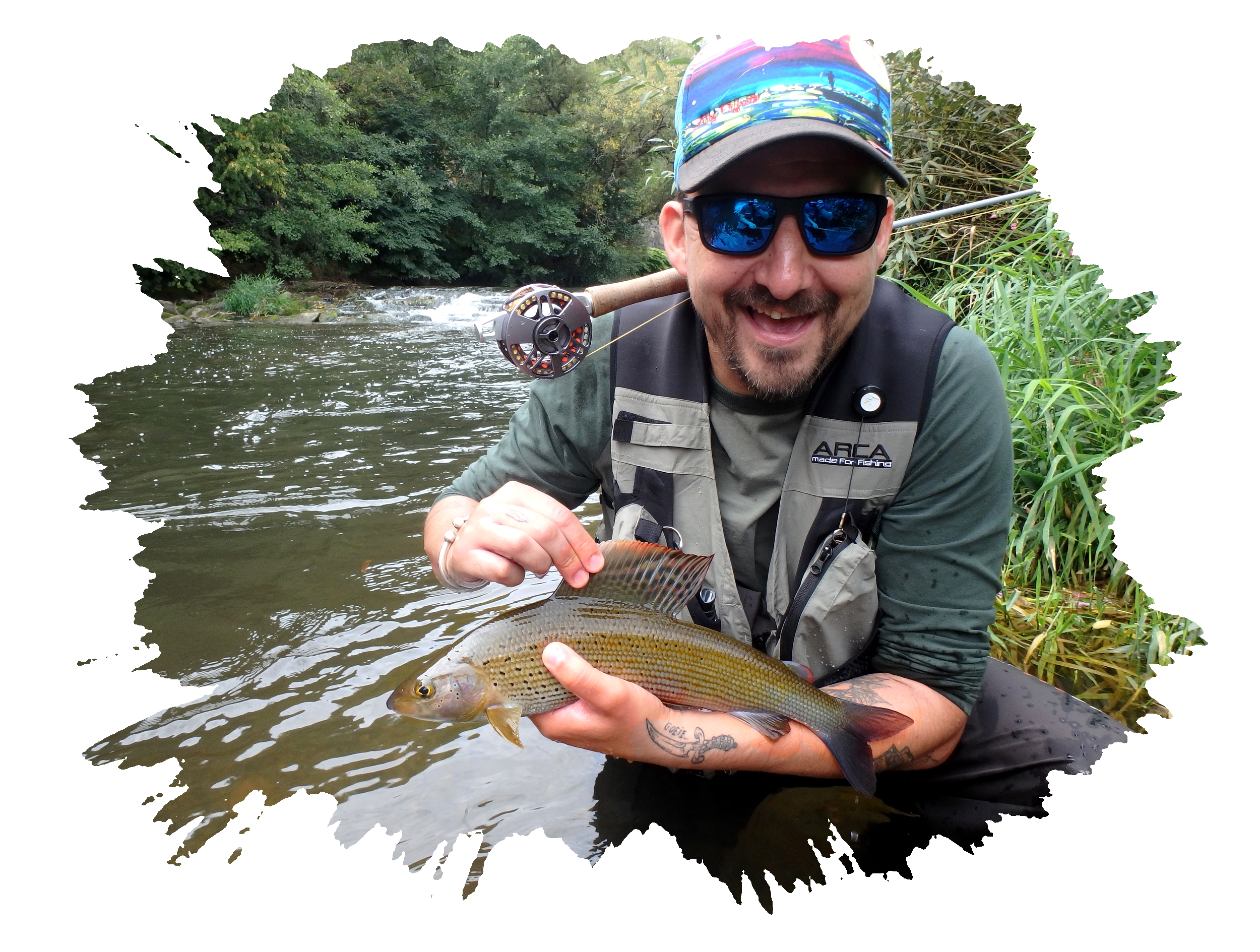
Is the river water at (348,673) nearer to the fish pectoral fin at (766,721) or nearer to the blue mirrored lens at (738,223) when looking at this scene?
the fish pectoral fin at (766,721)

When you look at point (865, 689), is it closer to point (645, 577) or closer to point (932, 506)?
point (932, 506)

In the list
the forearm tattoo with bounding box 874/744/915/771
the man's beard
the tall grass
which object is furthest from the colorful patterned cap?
the tall grass

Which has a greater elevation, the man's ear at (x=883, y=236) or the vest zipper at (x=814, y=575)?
the man's ear at (x=883, y=236)

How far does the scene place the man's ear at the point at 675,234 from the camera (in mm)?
2635

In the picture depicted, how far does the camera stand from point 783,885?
2760 millimetres

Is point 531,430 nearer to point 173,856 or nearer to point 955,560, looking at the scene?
point 955,560

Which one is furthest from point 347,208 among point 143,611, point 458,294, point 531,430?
point 531,430

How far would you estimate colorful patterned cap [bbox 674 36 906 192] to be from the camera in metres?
2.21

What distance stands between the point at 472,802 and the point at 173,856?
111 centimetres

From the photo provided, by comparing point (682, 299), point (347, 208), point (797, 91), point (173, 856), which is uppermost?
point (347, 208)

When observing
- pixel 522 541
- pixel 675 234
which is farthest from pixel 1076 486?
pixel 522 541

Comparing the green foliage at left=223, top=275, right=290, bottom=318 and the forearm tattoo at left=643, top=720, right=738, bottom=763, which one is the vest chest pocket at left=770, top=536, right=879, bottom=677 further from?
A: the green foliage at left=223, top=275, right=290, bottom=318

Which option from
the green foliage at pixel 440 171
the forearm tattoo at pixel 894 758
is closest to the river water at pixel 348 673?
the forearm tattoo at pixel 894 758

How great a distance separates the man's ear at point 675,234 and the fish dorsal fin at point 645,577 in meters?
1.01
